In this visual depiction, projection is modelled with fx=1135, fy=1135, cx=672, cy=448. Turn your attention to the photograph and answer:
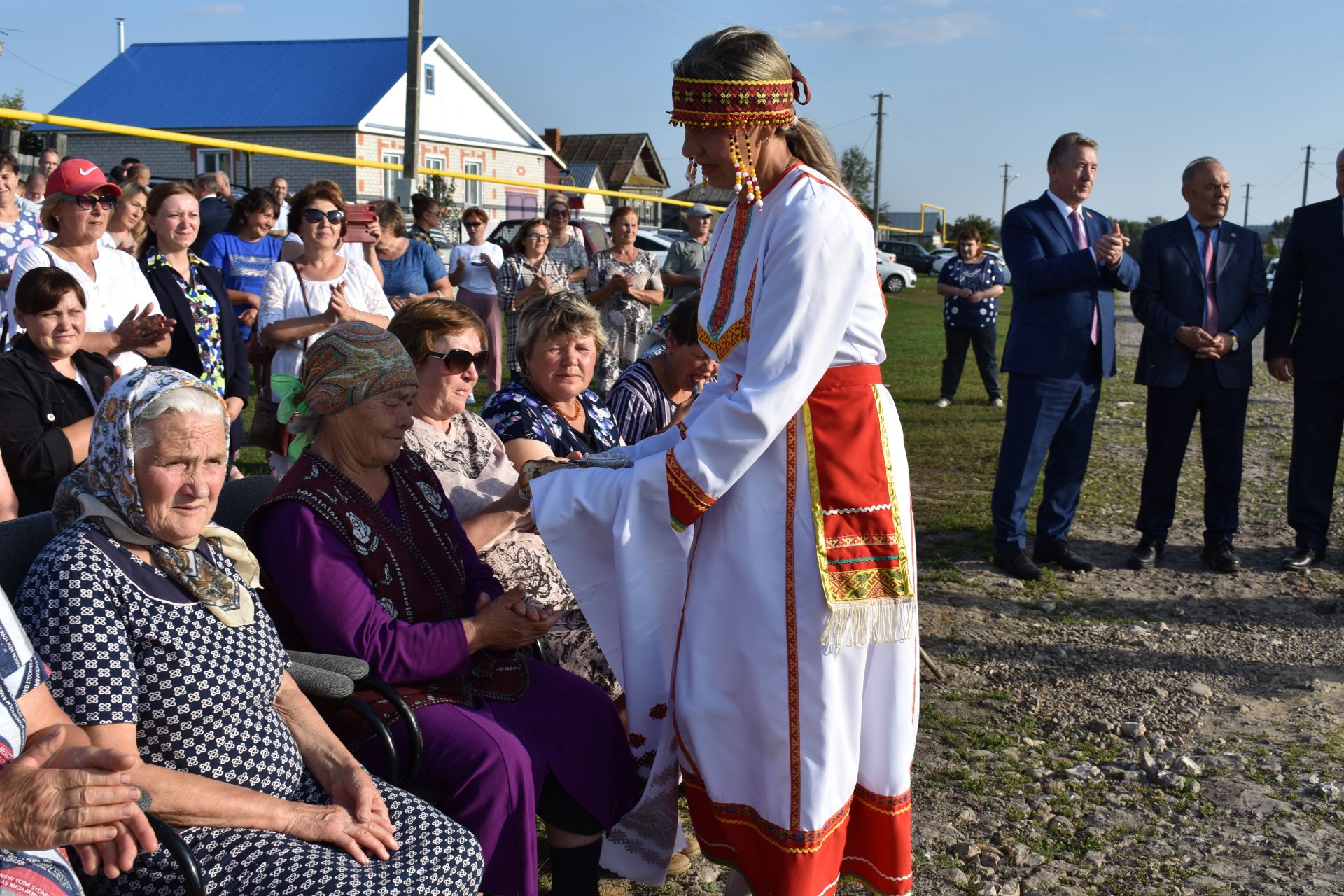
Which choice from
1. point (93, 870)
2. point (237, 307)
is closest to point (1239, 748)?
point (93, 870)

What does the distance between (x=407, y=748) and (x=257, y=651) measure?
1.46ft

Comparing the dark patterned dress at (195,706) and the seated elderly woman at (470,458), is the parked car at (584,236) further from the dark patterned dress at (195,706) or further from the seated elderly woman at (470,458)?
the dark patterned dress at (195,706)

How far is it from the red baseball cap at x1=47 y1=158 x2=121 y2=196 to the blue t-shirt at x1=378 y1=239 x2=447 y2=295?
3.29m

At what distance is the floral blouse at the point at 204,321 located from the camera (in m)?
5.52

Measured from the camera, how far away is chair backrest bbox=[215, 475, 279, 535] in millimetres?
3029

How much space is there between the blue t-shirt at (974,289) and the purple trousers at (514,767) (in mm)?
9042

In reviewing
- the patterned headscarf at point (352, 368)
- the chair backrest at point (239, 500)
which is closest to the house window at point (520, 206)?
the chair backrest at point (239, 500)

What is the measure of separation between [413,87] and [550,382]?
11103mm

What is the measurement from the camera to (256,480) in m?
Result: 3.20

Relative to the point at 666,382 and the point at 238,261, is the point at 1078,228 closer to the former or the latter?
the point at 666,382

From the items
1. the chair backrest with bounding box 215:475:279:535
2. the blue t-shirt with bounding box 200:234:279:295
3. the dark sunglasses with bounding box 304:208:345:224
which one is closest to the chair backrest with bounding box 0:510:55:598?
the chair backrest with bounding box 215:475:279:535

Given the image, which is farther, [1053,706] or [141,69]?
[141,69]

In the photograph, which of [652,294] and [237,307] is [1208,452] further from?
[237,307]

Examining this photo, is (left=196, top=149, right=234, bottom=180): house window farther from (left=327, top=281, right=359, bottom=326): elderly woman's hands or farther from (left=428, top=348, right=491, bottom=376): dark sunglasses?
(left=428, top=348, right=491, bottom=376): dark sunglasses
